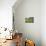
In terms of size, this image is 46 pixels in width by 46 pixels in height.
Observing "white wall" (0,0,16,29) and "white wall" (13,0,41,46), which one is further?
"white wall" (13,0,41,46)

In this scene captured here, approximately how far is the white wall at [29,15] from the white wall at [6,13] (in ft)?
2.64

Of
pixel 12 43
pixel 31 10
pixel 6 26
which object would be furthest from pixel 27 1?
pixel 12 43

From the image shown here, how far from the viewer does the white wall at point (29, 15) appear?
4.20m

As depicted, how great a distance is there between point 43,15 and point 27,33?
0.97 metres

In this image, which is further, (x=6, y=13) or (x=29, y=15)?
(x=29, y=15)

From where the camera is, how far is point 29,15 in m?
4.21

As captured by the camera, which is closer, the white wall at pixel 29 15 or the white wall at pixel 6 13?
the white wall at pixel 6 13

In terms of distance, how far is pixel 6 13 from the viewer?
3408 millimetres

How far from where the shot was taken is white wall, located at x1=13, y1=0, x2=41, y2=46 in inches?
165

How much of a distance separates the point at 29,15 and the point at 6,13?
113 cm

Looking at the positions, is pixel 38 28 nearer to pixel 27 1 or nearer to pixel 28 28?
pixel 28 28

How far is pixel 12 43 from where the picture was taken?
8.78ft

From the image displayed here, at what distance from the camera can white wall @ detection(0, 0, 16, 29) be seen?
3.37m

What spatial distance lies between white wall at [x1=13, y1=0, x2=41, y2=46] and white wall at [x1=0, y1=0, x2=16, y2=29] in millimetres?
805
